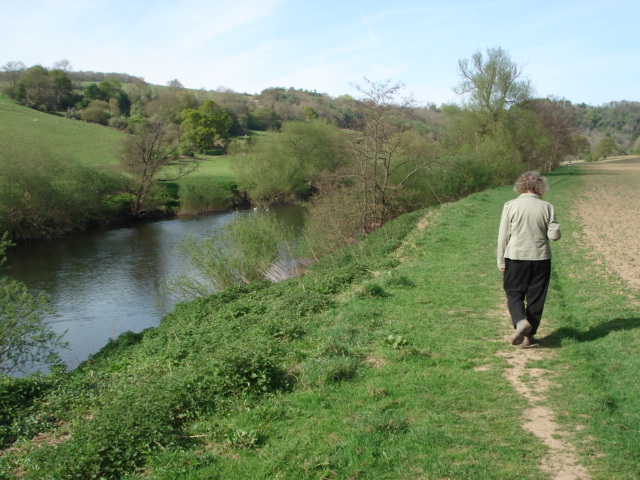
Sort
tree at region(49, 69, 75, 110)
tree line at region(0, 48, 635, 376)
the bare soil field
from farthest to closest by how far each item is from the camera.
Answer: tree at region(49, 69, 75, 110) < tree line at region(0, 48, 635, 376) < the bare soil field

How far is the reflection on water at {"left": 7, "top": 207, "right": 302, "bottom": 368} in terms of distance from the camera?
16750 mm

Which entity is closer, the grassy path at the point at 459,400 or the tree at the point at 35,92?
the grassy path at the point at 459,400

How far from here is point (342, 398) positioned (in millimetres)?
5020

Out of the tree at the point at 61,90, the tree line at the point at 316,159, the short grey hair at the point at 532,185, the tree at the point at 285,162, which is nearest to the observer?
the short grey hair at the point at 532,185

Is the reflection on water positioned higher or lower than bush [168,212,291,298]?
lower

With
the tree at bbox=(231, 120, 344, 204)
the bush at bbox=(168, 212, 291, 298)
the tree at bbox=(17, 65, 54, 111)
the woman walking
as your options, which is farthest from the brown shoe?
the tree at bbox=(17, 65, 54, 111)

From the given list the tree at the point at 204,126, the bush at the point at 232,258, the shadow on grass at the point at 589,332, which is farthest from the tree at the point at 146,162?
the shadow on grass at the point at 589,332

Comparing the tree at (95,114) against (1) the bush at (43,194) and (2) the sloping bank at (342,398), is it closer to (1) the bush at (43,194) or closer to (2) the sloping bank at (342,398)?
(1) the bush at (43,194)

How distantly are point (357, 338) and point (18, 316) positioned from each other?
9.20 m

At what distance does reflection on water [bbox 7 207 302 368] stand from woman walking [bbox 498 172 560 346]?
10.9 m

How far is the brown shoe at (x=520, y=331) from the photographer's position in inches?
237

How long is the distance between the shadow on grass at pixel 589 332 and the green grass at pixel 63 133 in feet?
165

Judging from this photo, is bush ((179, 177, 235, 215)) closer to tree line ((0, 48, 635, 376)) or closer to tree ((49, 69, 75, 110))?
tree line ((0, 48, 635, 376))

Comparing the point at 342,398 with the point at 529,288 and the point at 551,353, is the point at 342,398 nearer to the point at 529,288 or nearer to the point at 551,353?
the point at 551,353
